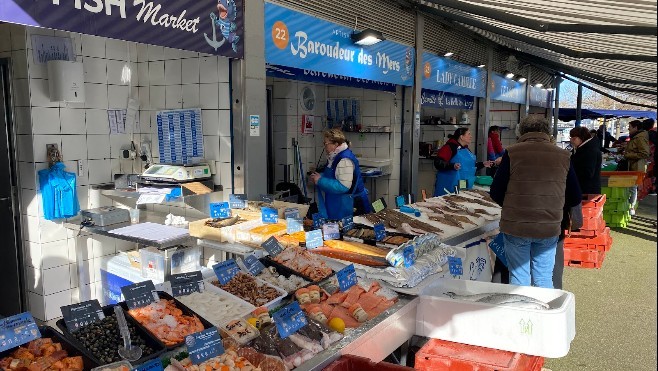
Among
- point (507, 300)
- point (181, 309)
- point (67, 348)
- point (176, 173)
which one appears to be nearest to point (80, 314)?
point (67, 348)

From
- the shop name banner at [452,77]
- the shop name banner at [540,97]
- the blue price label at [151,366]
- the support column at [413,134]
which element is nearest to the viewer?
the blue price label at [151,366]

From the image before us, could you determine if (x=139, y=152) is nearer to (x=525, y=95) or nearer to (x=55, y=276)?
(x=55, y=276)

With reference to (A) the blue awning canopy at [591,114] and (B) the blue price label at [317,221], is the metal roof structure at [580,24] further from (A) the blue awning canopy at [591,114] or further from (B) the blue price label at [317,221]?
(A) the blue awning canopy at [591,114]

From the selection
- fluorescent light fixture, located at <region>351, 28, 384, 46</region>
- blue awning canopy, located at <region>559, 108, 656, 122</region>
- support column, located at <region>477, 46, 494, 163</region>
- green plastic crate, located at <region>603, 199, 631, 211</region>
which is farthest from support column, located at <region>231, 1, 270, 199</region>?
blue awning canopy, located at <region>559, 108, 656, 122</region>

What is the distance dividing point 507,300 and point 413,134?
5.75m

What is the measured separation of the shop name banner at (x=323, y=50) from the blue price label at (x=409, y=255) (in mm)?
2547

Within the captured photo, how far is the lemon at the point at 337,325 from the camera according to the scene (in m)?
2.49

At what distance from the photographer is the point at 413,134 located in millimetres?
8297

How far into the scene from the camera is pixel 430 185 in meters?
10.5

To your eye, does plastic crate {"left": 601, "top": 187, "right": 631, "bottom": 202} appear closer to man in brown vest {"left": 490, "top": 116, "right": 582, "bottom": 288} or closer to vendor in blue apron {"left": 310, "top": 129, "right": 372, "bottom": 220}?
man in brown vest {"left": 490, "top": 116, "right": 582, "bottom": 288}

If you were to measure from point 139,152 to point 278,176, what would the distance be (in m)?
3.35

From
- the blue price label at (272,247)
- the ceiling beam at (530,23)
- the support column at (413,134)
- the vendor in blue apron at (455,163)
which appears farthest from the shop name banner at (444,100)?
the blue price label at (272,247)

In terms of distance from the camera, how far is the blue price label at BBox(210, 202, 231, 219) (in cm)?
426

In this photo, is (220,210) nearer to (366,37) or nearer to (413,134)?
(366,37)
